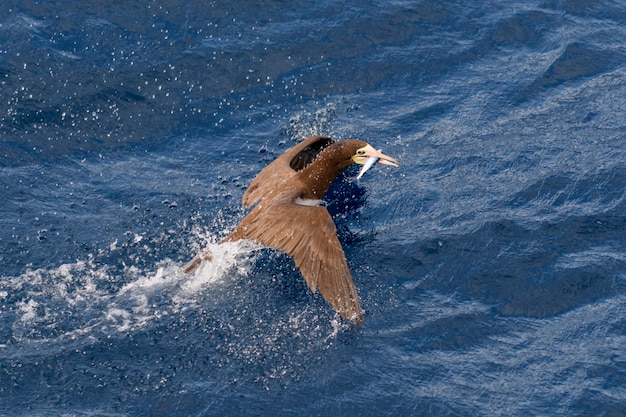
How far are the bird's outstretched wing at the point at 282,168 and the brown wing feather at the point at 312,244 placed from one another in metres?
0.72

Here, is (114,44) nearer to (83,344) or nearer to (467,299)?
(83,344)

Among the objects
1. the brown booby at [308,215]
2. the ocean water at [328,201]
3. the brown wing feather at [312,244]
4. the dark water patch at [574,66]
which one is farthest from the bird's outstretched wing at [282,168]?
the dark water patch at [574,66]

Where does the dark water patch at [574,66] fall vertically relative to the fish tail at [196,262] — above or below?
above

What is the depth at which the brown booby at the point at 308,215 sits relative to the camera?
29.2 ft

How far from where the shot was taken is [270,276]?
9969mm

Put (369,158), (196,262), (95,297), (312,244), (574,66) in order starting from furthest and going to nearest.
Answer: (574,66) → (369,158) → (196,262) → (95,297) → (312,244)


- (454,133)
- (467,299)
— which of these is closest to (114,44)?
(454,133)

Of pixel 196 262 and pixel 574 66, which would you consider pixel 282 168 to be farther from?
pixel 574 66

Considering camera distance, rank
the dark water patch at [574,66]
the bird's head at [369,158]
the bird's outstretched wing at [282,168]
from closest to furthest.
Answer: the bird's head at [369,158] → the bird's outstretched wing at [282,168] → the dark water patch at [574,66]

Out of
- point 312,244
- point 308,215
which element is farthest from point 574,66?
point 312,244

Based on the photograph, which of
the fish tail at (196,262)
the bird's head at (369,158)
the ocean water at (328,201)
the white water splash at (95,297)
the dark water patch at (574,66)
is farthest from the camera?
the dark water patch at (574,66)

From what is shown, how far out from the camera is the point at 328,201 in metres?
11.4

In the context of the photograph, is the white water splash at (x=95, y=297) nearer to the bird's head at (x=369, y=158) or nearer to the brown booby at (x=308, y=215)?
the brown booby at (x=308, y=215)

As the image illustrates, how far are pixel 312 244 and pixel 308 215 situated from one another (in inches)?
16.5
